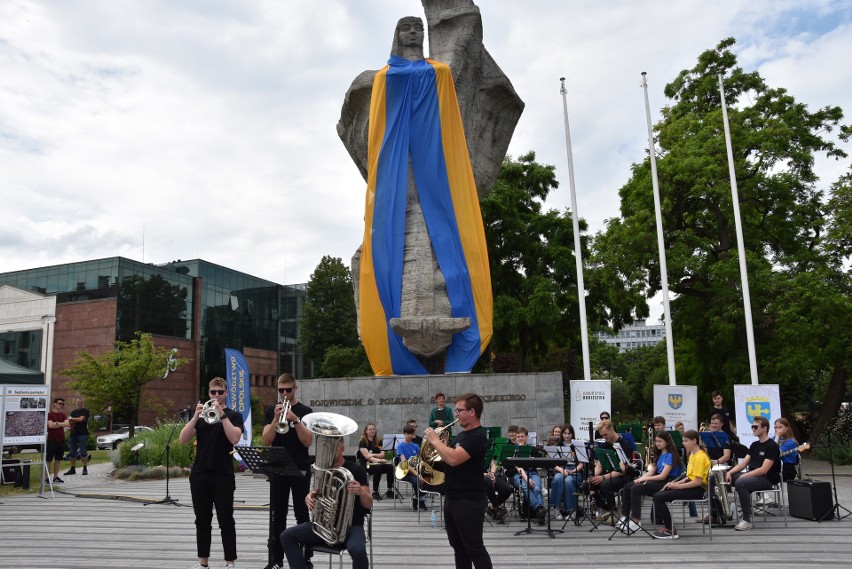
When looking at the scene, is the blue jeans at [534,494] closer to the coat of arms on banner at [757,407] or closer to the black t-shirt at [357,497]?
the black t-shirt at [357,497]

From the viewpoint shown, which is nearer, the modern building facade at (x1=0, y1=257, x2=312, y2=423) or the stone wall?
the stone wall

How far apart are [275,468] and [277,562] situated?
1161 millimetres

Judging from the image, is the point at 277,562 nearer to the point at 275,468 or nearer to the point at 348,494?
the point at 275,468

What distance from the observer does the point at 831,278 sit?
22.8 metres

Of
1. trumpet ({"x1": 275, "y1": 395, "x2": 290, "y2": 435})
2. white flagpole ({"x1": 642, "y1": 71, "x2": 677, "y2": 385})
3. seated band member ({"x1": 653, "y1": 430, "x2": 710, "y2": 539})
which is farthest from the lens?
white flagpole ({"x1": 642, "y1": 71, "x2": 677, "y2": 385})

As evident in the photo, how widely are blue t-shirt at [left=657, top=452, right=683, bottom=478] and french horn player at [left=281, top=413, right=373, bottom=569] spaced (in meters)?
5.43

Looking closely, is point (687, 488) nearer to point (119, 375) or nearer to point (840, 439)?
point (840, 439)

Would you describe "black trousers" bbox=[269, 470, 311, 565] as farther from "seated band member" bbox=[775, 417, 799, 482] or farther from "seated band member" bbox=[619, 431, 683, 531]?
"seated band member" bbox=[775, 417, 799, 482]

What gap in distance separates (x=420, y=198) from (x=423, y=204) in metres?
0.17

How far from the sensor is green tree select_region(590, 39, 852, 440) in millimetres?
22781

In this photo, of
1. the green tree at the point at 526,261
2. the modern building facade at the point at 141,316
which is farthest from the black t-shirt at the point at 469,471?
the modern building facade at the point at 141,316

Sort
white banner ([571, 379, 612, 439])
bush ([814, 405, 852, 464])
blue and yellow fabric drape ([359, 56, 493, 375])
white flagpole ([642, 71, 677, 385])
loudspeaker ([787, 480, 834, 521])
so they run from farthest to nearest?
bush ([814, 405, 852, 464]) < white flagpole ([642, 71, 677, 385]) < blue and yellow fabric drape ([359, 56, 493, 375]) < white banner ([571, 379, 612, 439]) < loudspeaker ([787, 480, 834, 521])

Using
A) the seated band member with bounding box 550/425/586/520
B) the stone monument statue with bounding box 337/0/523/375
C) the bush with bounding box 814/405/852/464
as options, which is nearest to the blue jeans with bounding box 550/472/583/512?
the seated band member with bounding box 550/425/586/520

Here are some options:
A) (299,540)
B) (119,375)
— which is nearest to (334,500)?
(299,540)
